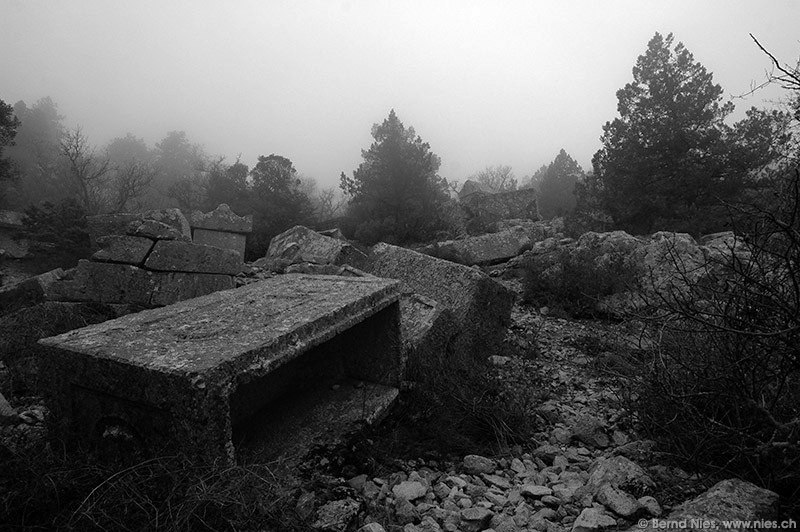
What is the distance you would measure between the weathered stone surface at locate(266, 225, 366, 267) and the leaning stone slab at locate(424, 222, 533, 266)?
2672 mm

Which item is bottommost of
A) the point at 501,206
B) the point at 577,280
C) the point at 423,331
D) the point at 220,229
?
the point at 423,331

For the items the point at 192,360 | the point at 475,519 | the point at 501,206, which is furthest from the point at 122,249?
the point at 501,206

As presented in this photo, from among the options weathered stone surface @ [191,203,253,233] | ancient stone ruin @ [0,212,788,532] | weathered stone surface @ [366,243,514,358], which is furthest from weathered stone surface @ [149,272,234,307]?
weathered stone surface @ [191,203,253,233]

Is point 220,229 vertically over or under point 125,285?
over

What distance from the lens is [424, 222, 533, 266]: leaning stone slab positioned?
9.62 metres

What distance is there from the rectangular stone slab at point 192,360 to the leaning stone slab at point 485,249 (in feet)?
22.7

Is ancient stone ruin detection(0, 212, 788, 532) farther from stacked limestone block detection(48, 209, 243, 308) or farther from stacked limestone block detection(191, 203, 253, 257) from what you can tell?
stacked limestone block detection(191, 203, 253, 257)

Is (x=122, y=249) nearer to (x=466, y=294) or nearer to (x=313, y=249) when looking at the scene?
(x=313, y=249)

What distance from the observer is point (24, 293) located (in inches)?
210

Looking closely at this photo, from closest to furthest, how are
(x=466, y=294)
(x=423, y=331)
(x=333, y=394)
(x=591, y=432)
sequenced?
(x=591, y=432) < (x=333, y=394) < (x=423, y=331) < (x=466, y=294)

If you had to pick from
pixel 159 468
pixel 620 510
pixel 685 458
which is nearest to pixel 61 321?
pixel 159 468

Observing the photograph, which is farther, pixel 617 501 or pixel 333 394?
pixel 333 394

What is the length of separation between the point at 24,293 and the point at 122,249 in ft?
4.82

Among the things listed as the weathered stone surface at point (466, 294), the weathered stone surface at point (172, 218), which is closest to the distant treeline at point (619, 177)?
the weathered stone surface at point (172, 218)
